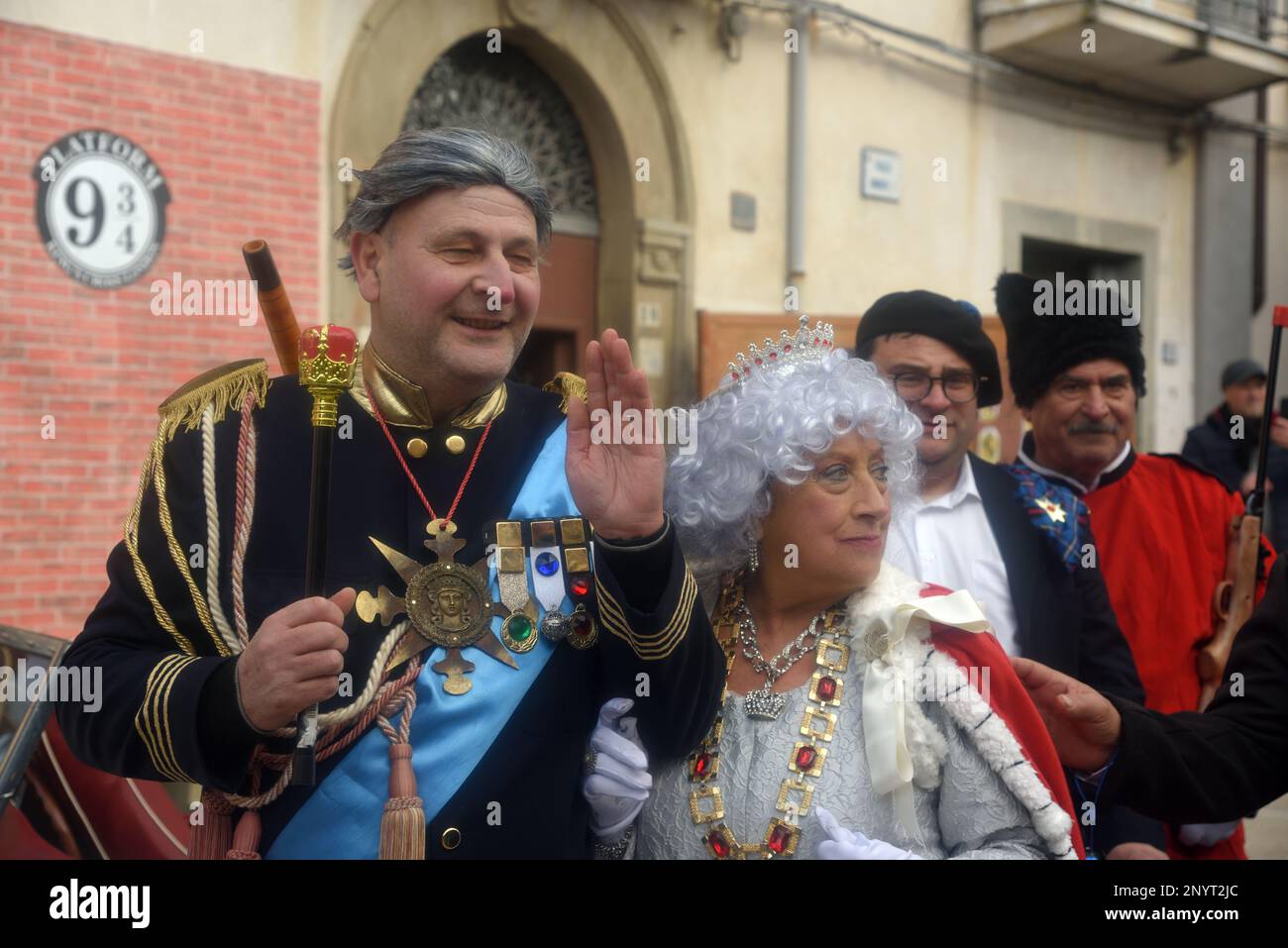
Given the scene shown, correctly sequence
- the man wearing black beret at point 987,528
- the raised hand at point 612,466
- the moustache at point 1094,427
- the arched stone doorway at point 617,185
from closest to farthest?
the raised hand at point 612,466 → the man wearing black beret at point 987,528 → the moustache at point 1094,427 → the arched stone doorway at point 617,185

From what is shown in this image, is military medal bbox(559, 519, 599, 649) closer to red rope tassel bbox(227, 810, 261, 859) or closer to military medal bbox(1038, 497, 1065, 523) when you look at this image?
red rope tassel bbox(227, 810, 261, 859)

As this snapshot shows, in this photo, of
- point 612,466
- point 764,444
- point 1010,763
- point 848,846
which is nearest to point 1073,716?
point 1010,763

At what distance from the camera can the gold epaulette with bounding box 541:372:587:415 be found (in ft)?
8.33

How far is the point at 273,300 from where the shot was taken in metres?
2.15

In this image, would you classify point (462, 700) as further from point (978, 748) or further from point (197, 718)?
point (978, 748)

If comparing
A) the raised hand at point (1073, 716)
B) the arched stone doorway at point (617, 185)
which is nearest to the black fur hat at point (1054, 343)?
the raised hand at point (1073, 716)

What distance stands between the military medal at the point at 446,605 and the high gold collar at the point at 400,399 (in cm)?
22

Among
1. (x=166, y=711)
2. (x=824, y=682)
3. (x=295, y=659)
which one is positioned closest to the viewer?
(x=295, y=659)

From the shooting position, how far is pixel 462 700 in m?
2.19

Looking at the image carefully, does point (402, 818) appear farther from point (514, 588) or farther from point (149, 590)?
point (149, 590)

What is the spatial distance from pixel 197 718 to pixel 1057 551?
194 centimetres

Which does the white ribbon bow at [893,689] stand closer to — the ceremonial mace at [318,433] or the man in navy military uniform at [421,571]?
the man in navy military uniform at [421,571]

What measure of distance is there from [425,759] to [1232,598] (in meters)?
2.29

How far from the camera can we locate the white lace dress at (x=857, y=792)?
2.21m
